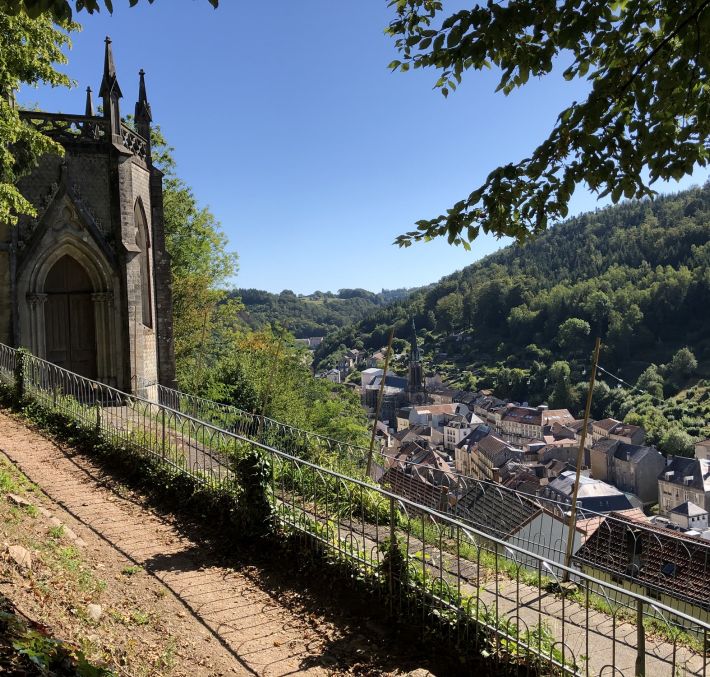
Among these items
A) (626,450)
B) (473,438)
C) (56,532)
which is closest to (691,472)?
(626,450)

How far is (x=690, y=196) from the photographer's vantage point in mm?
145000

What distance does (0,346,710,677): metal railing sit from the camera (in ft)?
13.5

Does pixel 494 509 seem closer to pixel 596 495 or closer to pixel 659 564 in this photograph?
pixel 659 564

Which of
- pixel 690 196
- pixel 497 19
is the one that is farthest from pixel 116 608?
pixel 690 196

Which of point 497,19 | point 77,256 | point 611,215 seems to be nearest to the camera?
point 497,19

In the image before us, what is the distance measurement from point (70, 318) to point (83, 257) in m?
1.80

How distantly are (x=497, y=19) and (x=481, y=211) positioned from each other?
139cm

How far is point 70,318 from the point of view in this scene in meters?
16.2

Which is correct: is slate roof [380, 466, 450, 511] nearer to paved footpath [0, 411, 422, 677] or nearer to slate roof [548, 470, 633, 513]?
paved footpath [0, 411, 422, 677]

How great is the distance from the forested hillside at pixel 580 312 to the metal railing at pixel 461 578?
270 feet

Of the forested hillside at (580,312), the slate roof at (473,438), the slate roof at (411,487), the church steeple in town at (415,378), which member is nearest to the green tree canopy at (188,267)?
the slate roof at (411,487)

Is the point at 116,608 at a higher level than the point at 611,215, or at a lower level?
lower

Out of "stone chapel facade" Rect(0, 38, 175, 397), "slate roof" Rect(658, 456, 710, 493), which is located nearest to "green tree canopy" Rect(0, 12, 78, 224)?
"stone chapel facade" Rect(0, 38, 175, 397)

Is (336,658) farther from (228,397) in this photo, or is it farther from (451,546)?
(228,397)
